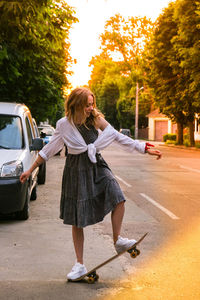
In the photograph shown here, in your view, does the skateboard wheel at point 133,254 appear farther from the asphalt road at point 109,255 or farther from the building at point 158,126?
the building at point 158,126

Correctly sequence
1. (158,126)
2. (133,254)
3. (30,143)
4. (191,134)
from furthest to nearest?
(158,126) < (191,134) < (30,143) < (133,254)

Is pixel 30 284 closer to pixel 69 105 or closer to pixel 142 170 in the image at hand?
pixel 69 105

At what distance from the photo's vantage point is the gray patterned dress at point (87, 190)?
170 inches

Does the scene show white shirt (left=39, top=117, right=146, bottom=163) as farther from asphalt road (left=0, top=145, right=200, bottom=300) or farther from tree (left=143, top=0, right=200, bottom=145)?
tree (left=143, top=0, right=200, bottom=145)

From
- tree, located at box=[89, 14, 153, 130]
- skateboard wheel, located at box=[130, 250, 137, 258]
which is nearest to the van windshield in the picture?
skateboard wheel, located at box=[130, 250, 137, 258]

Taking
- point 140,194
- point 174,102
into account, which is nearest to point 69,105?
point 140,194

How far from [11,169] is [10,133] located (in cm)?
134

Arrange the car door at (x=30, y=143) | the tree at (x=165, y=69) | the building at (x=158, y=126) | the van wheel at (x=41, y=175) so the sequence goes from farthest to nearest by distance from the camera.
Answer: the building at (x=158, y=126)
the tree at (x=165, y=69)
the van wheel at (x=41, y=175)
the car door at (x=30, y=143)

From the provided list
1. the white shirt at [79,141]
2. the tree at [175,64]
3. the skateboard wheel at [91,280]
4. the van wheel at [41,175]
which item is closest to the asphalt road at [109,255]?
the skateboard wheel at [91,280]

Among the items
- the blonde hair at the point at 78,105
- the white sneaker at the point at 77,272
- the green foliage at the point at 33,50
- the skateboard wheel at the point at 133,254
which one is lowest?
the white sneaker at the point at 77,272

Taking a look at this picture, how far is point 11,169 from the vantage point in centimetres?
714

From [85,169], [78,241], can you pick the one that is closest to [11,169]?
[78,241]

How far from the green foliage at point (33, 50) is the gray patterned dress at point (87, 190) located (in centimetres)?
672

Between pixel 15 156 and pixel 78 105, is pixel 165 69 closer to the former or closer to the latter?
pixel 15 156
